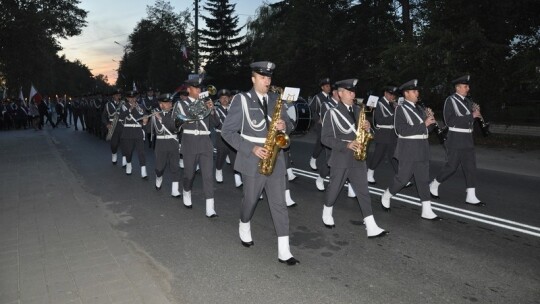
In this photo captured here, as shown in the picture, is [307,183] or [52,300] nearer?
[52,300]

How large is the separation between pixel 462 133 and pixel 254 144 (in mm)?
4142

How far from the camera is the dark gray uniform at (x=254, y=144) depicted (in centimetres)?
491

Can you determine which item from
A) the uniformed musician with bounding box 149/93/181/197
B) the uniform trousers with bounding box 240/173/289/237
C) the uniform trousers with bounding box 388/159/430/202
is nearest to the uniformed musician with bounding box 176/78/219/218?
the uniformed musician with bounding box 149/93/181/197

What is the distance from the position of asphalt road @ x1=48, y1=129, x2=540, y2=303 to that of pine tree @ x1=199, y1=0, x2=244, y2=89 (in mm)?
44560

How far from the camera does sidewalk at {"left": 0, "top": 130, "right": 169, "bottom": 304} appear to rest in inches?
159

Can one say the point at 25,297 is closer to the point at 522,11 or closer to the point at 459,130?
the point at 459,130

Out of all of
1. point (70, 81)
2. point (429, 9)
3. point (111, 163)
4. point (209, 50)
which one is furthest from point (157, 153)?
point (70, 81)

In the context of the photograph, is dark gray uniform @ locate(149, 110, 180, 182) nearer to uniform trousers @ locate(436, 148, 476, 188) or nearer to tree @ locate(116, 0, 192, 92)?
uniform trousers @ locate(436, 148, 476, 188)

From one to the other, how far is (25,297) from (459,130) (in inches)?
264

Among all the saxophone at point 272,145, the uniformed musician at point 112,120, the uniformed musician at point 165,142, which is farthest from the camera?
the uniformed musician at point 112,120

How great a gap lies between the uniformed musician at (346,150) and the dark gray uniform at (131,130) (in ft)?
19.2

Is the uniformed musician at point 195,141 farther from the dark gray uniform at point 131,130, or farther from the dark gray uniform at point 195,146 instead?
the dark gray uniform at point 131,130

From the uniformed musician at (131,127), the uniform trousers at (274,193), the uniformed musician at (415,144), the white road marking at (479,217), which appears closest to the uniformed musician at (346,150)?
the uniformed musician at (415,144)

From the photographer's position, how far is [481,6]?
14398mm
